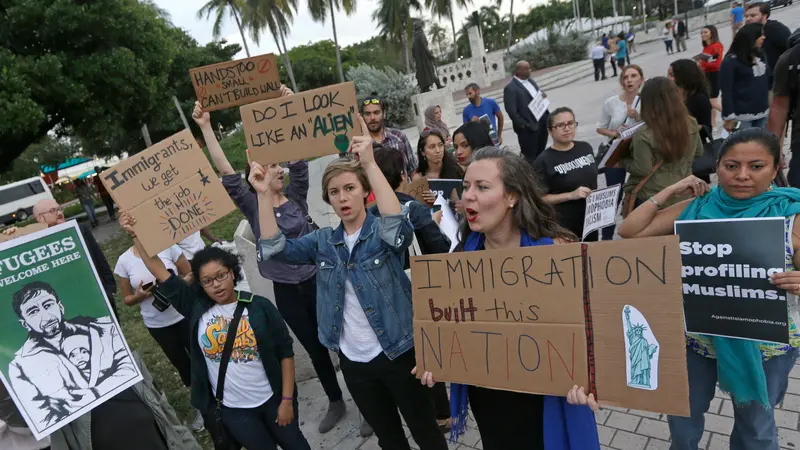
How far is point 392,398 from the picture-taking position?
267 cm

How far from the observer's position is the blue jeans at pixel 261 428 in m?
2.76

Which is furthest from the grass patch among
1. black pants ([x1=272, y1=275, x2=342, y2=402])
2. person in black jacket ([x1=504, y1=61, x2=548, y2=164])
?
person in black jacket ([x1=504, y1=61, x2=548, y2=164])

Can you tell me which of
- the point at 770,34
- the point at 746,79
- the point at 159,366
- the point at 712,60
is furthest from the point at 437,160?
the point at 712,60

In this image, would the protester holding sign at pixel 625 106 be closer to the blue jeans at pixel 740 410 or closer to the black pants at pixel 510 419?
the blue jeans at pixel 740 410

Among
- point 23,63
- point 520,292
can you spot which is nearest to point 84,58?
point 23,63

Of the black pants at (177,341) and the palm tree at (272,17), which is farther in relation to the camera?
the palm tree at (272,17)

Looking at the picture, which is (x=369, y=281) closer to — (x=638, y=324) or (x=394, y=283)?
(x=394, y=283)

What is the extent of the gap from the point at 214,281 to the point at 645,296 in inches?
84.8

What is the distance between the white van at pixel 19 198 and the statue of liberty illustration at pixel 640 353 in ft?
94.8

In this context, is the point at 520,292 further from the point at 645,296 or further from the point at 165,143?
the point at 165,143

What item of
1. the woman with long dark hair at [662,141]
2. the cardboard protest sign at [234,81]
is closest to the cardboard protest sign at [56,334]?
the cardboard protest sign at [234,81]

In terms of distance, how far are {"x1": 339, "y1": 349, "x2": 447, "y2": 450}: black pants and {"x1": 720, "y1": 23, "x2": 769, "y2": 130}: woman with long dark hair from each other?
5.21m

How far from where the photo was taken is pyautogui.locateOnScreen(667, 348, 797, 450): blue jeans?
207 cm

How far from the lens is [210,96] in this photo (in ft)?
11.9
